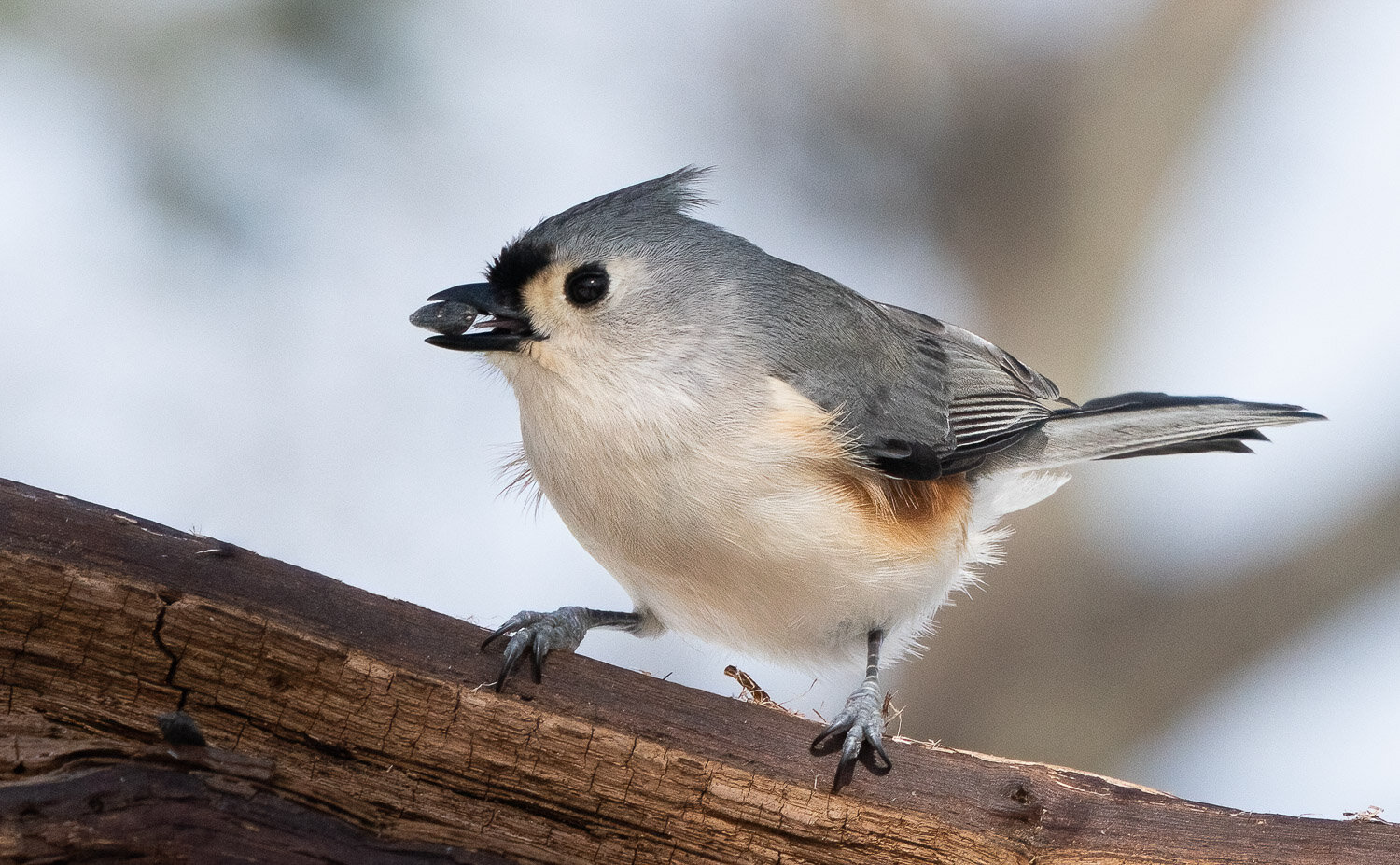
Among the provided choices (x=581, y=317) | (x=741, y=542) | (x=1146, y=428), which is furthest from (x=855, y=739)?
(x=1146, y=428)

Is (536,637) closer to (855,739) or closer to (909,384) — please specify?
(855,739)

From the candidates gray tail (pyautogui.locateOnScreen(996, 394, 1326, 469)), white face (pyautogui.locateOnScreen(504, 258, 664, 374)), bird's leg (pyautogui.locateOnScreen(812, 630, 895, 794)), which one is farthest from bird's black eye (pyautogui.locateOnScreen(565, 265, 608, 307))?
gray tail (pyautogui.locateOnScreen(996, 394, 1326, 469))

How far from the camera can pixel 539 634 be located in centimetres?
184

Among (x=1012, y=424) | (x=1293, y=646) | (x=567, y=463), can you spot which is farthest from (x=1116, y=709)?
(x=567, y=463)

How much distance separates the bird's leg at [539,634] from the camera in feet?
5.78

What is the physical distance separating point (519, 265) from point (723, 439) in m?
0.50

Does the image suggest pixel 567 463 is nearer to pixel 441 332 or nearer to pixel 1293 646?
pixel 441 332

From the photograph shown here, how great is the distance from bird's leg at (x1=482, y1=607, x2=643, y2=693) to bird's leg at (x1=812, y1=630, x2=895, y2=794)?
1.47 feet

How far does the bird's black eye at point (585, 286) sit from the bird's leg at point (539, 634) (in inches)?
22.0

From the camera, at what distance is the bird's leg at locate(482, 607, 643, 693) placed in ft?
5.78

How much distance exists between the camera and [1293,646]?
3.23 metres

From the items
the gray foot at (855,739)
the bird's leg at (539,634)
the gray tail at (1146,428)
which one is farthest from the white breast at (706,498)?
the gray tail at (1146,428)

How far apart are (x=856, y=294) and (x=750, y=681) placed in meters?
0.93

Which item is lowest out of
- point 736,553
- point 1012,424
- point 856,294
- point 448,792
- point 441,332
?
point 448,792
